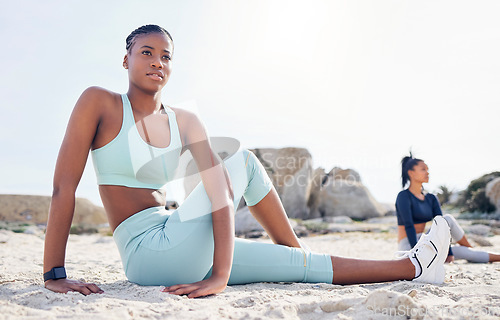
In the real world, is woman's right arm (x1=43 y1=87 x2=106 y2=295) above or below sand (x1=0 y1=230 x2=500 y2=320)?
above

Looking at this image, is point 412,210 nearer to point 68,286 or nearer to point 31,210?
point 68,286

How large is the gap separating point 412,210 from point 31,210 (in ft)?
51.5

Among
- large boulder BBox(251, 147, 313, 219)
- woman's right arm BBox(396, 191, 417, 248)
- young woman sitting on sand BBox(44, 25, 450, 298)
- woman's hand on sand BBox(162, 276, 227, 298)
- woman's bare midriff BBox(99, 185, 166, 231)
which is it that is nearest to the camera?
woman's hand on sand BBox(162, 276, 227, 298)

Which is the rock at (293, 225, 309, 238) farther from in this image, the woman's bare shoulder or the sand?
the woman's bare shoulder

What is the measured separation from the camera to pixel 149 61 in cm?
251

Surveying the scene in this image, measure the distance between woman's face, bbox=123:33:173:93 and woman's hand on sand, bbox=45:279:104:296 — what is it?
122 centimetres

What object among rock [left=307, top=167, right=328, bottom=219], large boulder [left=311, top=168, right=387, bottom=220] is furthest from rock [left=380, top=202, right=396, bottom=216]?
rock [left=307, top=167, right=328, bottom=219]

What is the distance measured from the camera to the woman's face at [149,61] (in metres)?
2.51

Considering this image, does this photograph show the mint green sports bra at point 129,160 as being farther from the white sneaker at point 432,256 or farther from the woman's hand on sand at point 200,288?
the white sneaker at point 432,256

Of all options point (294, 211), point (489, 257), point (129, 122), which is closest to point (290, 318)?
point (129, 122)

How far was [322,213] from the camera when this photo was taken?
16.7 metres

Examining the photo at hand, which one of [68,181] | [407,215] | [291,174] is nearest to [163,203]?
[68,181]

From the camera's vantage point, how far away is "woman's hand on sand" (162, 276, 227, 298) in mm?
2133

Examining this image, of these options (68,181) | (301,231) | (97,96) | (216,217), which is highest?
(97,96)
